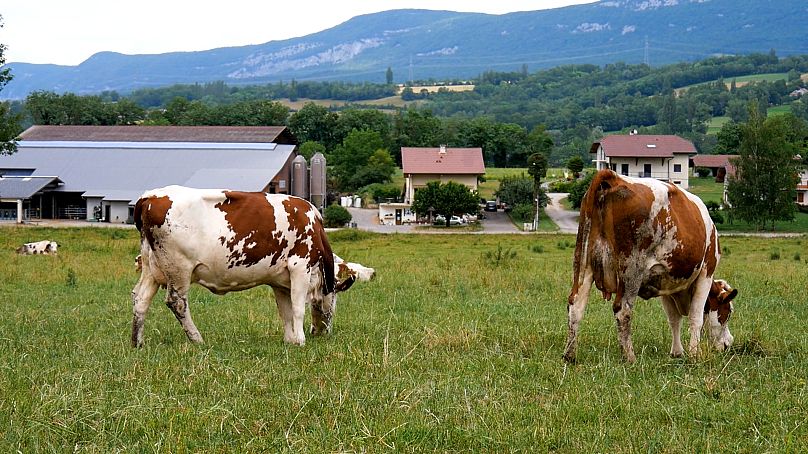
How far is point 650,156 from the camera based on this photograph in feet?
252

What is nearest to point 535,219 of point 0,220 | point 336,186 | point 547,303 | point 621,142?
point 621,142

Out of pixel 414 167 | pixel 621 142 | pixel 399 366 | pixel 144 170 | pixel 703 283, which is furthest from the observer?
pixel 621 142

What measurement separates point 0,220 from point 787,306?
58.4m

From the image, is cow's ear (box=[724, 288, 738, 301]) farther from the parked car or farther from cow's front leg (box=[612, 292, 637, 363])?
the parked car

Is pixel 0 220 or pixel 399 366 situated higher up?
pixel 399 366

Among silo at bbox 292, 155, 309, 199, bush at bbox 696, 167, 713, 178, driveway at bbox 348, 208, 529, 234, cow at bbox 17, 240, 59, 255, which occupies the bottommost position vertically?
driveway at bbox 348, 208, 529, 234

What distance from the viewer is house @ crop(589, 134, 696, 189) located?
3029 inches

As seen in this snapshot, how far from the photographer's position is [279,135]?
3150 inches

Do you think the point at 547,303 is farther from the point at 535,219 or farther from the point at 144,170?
the point at 144,170

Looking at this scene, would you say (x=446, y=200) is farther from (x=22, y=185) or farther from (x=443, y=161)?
(x=22, y=185)

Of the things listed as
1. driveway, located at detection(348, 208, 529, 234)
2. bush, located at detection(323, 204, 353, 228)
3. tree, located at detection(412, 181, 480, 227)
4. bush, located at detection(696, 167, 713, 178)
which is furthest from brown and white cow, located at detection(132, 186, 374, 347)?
bush, located at detection(696, 167, 713, 178)

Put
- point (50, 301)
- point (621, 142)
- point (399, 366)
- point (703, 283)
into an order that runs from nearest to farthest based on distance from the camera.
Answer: point (399, 366)
point (703, 283)
point (50, 301)
point (621, 142)

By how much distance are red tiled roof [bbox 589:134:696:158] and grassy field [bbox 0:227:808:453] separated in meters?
65.8

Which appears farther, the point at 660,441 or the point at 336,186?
the point at 336,186
